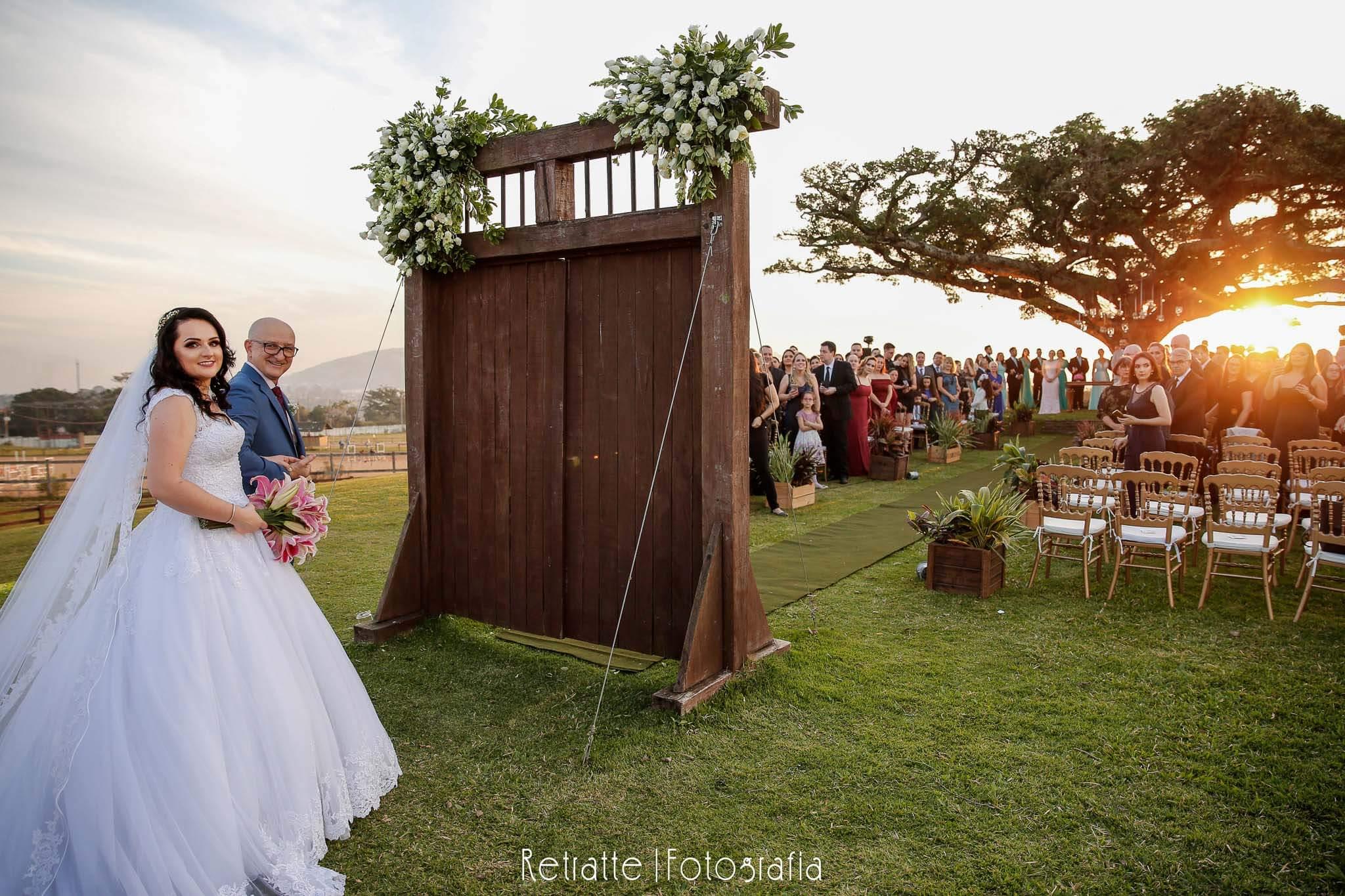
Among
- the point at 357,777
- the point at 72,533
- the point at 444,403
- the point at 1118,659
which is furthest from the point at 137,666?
the point at 1118,659

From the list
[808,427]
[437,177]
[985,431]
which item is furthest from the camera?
[985,431]

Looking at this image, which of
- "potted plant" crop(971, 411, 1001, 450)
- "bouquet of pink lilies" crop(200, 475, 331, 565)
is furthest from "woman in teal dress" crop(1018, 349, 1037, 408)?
"bouquet of pink lilies" crop(200, 475, 331, 565)

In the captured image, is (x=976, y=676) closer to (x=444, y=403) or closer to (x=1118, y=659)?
(x=1118, y=659)

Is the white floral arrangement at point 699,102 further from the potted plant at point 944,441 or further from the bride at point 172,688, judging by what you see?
the potted plant at point 944,441

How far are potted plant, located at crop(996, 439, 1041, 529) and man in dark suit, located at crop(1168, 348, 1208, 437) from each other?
1.57 metres

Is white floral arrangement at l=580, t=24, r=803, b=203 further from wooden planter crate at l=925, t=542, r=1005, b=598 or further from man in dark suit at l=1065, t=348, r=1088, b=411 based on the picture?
man in dark suit at l=1065, t=348, r=1088, b=411

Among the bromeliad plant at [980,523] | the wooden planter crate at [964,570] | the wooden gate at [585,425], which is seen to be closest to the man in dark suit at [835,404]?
the bromeliad plant at [980,523]

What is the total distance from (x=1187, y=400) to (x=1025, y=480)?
2.12 m

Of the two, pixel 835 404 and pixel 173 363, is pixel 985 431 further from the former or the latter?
A: pixel 173 363

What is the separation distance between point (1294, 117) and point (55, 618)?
2275cm

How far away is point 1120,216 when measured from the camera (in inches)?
790

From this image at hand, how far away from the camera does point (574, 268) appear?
5043 mm

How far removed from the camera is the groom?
12.3ft

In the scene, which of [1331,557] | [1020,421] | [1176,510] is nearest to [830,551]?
[1176,510]
